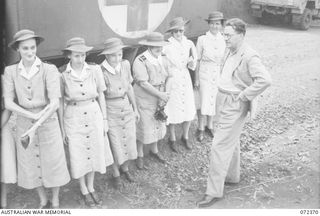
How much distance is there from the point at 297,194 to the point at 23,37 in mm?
2879

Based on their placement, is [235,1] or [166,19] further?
[235,1]

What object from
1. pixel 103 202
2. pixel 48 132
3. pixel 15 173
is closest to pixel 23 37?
pixel 48 132

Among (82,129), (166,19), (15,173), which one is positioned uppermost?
(166,19)

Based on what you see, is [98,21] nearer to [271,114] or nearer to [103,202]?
[103,202]

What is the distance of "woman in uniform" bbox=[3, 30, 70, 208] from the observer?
10.7ft

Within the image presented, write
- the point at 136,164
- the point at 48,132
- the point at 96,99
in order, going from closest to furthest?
the point at 48,132 < the point at 96,99 < the point at 136,164

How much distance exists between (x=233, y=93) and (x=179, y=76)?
1.13m

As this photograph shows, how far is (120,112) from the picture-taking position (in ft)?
13.1

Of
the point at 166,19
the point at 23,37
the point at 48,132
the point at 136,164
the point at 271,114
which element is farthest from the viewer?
the point at 271,114

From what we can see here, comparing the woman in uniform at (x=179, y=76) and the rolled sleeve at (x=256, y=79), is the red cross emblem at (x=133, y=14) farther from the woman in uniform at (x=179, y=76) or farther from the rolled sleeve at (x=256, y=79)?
the rolled sleeve at (x=256, y=79)

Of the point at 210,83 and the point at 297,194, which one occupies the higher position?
the point at 210,83

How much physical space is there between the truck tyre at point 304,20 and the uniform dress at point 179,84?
9026 millimetres

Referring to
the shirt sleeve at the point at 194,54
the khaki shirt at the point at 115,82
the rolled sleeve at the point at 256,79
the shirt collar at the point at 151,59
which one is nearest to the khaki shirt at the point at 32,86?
the khaki shirt at the point at 115,82

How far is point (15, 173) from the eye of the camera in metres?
3.50
